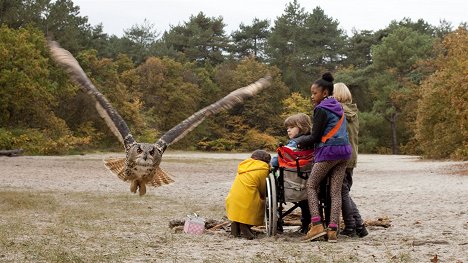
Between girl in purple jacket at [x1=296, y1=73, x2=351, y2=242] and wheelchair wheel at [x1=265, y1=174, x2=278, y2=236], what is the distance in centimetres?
46

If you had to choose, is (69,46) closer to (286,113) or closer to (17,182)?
(286,113)

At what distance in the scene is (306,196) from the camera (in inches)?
323

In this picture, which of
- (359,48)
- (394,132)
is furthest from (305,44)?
(394,132)

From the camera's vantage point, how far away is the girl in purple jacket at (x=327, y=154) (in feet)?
25.5

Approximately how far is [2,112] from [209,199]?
33.0m

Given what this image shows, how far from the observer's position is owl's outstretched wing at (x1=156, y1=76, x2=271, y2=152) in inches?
379

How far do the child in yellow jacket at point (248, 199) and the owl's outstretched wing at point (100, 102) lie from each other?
1856 millimetres

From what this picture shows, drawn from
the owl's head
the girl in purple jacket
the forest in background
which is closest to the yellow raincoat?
the girl in purple jacket

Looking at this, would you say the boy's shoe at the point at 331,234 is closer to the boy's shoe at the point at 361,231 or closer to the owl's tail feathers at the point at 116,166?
the boy's shoe at the point at 361,231

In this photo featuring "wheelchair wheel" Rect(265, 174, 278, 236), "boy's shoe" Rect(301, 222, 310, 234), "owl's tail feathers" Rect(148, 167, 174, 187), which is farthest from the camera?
"owl's tail feathers" Rect(148, 167, 174, 187)

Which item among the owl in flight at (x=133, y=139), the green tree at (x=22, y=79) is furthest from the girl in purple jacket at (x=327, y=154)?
the green tree at (x=22, y=79)

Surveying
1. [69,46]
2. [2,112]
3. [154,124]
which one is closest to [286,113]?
[154,124]

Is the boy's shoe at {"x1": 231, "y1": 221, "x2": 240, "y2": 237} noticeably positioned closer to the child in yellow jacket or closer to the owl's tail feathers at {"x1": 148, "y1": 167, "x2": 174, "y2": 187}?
the child in yellow jacket

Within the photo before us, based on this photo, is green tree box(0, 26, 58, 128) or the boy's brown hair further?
green tree box(0, 26, 58, 128)
